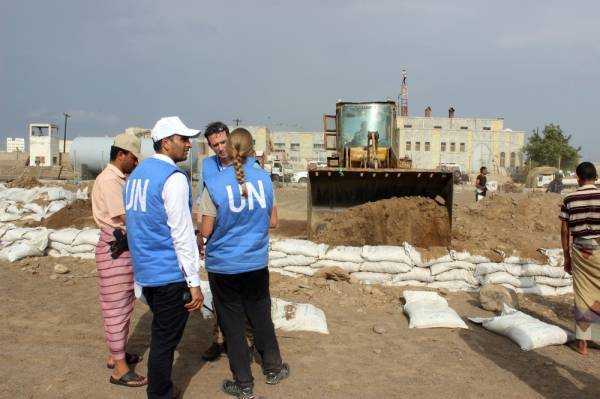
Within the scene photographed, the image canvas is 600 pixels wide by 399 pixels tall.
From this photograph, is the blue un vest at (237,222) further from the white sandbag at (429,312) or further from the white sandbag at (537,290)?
the white sandbag at (537,290)

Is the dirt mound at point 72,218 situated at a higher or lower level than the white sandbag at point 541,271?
higher

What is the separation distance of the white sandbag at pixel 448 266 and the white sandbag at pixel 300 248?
3.78 feet

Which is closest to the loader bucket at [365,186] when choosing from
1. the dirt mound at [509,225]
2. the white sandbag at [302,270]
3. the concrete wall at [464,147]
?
the dirt mound at [509,225]

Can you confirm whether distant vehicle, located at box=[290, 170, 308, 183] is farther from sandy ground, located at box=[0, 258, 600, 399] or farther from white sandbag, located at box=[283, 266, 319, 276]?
sandy ground, located at box=[0, 258, 600, 399]

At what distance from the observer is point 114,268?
2682 mm

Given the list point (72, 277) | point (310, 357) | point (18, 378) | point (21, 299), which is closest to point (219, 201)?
point (310, 357)

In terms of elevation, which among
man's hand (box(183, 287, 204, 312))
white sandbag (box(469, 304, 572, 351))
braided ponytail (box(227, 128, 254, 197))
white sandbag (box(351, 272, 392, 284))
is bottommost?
white sandbag (box(469, 304, 572, 351))

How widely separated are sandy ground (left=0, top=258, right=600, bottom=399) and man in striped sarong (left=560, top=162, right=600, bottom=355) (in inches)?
8.2

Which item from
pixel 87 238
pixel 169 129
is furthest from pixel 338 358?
pixel 87 238

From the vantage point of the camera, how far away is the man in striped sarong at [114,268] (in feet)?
8.67

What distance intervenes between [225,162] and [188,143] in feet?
1.11

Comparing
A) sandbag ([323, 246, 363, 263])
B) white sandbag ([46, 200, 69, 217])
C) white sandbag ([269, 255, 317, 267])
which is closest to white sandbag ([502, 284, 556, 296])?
sandbag ([323, 246, 363, 263])

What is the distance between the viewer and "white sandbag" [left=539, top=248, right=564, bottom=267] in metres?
4.96

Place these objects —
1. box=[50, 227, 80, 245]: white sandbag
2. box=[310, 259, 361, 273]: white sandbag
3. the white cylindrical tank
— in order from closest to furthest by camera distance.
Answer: box=[310, 259, 361, 273]: white sandbag < box=[50, 227, 80, 245]: white sandbag < the white cylindrical tank
